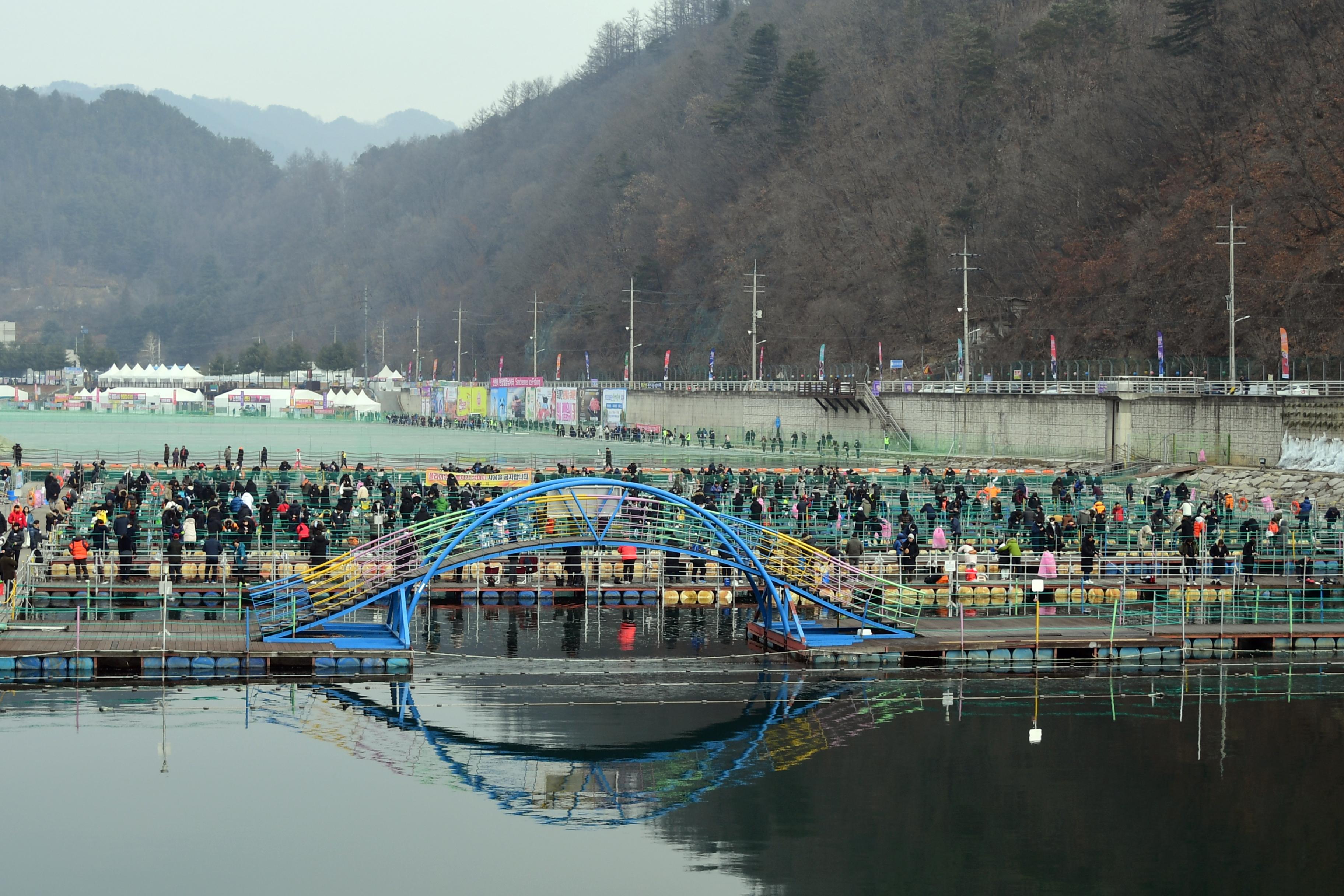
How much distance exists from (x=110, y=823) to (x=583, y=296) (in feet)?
469

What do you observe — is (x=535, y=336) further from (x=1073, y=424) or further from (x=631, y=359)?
(x=1073, y=424)

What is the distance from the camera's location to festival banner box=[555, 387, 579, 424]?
118 m

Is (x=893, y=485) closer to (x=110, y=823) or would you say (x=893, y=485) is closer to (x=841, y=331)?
(x=110, y=823)

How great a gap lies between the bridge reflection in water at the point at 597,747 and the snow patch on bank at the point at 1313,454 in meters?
36.8

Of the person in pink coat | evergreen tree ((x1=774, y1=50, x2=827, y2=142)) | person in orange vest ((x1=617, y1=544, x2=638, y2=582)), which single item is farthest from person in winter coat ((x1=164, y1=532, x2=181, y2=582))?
evergreen tree ((x1=774, y1=50, x2=827, y2=142))

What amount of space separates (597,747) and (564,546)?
713cm

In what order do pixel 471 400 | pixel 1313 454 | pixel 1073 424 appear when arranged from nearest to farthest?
pixel 1313 454
pixel 1073 424
pixel 471 400

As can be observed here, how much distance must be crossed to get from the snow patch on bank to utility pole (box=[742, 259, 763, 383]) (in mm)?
37288

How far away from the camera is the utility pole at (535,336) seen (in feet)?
457

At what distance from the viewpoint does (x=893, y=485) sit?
182 ft

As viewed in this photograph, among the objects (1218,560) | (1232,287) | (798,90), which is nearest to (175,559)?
(1218,560)

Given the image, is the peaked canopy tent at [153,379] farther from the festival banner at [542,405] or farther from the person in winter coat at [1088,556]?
the person in winter coat at [1088,556]

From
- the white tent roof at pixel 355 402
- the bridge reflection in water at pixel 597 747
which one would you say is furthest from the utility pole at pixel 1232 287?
the white tent roof at pixel 355 402

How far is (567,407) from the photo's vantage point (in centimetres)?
11819
